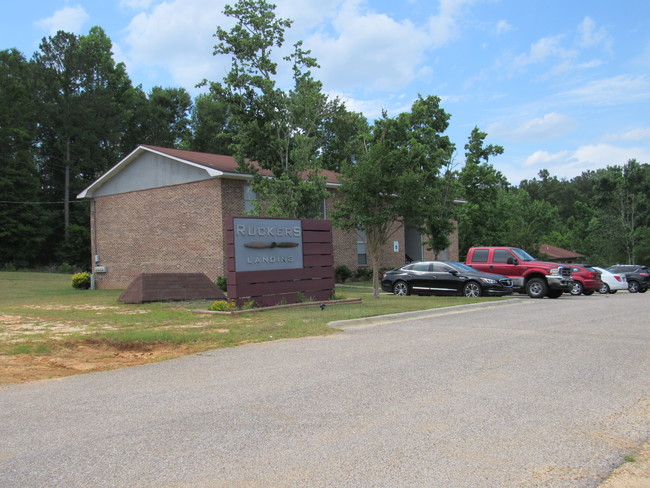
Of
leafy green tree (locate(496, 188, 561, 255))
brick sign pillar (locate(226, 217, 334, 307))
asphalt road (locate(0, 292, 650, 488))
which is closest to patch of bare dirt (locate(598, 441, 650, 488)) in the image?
asphalt road (locate(0, 292, 650, 488))

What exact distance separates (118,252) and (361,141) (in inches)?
562

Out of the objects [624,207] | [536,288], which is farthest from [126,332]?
[624,207]

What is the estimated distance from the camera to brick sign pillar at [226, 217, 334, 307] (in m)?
15.8

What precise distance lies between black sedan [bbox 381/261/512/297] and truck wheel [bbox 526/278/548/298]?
3.23 ft

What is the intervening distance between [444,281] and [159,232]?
585 inches

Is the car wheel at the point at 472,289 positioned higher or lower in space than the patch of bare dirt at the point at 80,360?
higher

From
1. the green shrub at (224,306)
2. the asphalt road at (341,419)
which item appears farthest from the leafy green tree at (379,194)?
the asphalt road at (341,419)

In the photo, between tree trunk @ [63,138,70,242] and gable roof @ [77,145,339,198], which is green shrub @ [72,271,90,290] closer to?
gable roof @ [77,145,339,198]

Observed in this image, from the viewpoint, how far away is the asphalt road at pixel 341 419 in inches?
165

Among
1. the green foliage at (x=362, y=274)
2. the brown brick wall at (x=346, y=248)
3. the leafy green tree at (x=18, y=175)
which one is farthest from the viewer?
the leafy green tree at (x=18, y=175)

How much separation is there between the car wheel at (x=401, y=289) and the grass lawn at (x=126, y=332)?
15.1 feet

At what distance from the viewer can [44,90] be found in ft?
181

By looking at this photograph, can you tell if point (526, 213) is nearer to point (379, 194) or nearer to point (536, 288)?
point (536, 288)

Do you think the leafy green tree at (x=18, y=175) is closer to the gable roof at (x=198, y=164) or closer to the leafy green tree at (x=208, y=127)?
the leafy green tree at (x=208, y=127)
